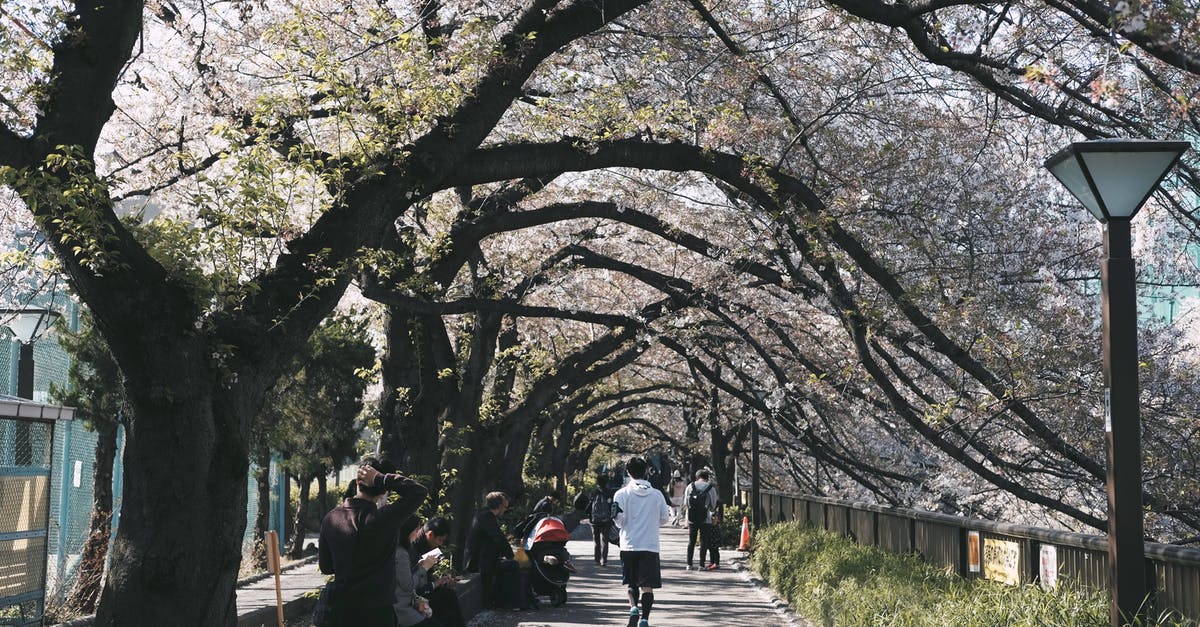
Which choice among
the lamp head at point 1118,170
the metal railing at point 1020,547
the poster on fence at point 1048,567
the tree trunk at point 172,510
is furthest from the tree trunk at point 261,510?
the lamp head at point 1118,170

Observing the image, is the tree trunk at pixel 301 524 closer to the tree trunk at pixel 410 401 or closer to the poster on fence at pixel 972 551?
the tree trunk at pixel 410 401

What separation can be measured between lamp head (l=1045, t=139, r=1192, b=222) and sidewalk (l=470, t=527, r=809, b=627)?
8.68 meters

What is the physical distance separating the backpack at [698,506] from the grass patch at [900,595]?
3.31 meters

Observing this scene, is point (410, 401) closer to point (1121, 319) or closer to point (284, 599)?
point (284, 599)

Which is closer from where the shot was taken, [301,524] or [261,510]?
[261,510]

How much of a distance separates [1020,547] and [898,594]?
4.15 feet

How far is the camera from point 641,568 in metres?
12.8

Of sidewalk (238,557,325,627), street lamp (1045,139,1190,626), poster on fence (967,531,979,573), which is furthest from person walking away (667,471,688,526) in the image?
street lamp (1045,139,1190,626)

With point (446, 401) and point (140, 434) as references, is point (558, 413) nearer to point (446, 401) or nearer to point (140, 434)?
point (446, 401)

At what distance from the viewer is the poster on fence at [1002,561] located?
9.50m

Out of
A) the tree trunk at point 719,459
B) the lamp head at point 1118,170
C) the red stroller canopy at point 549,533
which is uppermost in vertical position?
the lamp head at point 1118,170

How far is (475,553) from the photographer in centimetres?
1550

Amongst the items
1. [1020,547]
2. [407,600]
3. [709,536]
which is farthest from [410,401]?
[709,536]

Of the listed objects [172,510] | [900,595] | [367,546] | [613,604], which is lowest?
[613,604]
